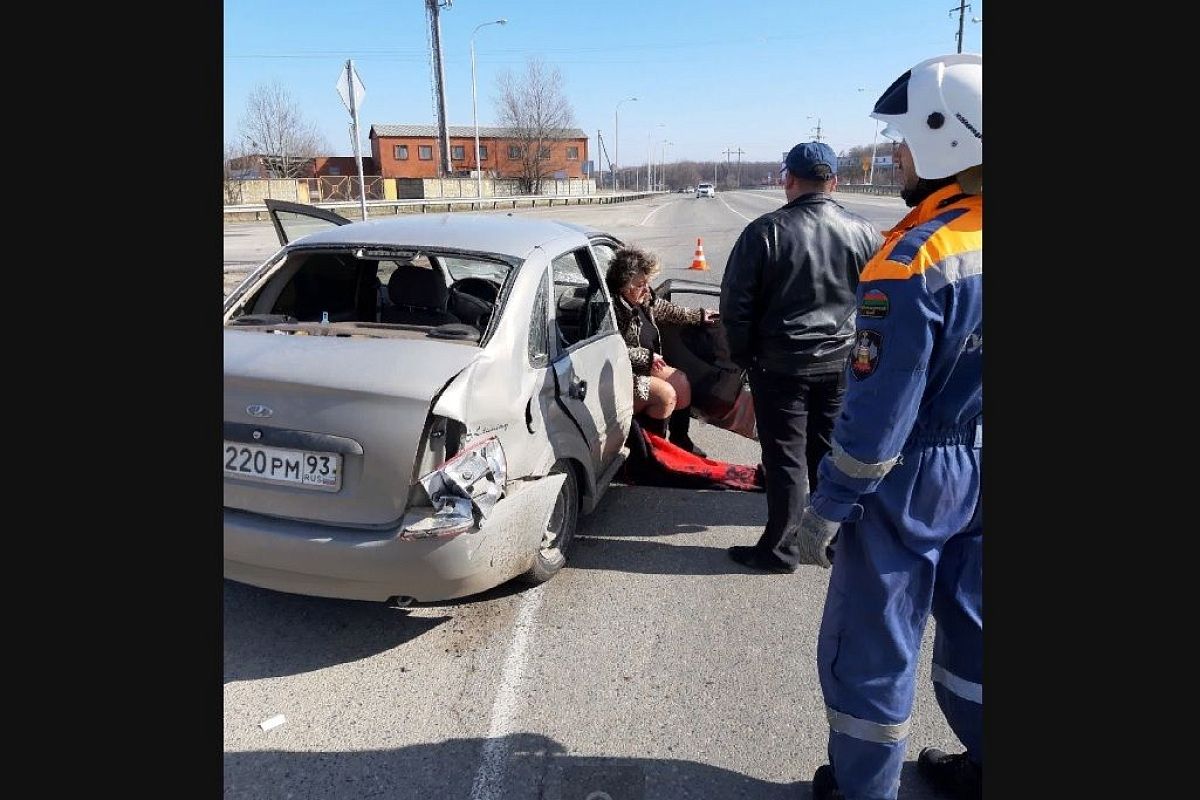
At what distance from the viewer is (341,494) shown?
292cm

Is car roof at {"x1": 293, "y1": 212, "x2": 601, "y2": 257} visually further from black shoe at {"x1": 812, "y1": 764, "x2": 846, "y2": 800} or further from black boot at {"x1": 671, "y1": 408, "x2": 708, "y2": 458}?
black shoe at {"x1": 812, "y1": 764, "x2": 846, "y2": 800}

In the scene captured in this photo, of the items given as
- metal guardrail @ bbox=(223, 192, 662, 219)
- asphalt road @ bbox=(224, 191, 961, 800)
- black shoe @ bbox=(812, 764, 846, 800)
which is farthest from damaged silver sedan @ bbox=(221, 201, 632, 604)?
metal guardrail @ bbox=(223, 192, 662, 219)

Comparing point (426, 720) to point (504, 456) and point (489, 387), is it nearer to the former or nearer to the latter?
point (504, 456)

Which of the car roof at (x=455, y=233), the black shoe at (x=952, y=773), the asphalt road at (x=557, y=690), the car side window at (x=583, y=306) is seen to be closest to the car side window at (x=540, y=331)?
the car roof at (x=455, y=233)

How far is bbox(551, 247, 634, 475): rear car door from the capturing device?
3.83 metres

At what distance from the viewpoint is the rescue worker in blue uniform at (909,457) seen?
2021 mm

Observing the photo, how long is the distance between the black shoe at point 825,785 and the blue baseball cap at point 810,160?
257 cm

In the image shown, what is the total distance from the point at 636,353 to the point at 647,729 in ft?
8.52

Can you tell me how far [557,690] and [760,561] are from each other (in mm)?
1408

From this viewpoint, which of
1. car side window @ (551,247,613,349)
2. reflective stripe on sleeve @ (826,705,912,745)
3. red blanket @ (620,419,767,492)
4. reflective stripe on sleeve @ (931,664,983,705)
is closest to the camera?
reflective stripe on sleeve @ (826,705,912,745)

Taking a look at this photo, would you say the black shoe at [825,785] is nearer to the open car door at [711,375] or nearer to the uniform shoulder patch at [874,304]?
the uniform shoulder patch at [874,304]

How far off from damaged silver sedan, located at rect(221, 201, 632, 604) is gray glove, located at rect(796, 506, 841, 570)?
1.22 m

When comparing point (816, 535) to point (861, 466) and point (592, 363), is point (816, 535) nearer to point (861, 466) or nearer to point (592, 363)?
point (861, 466)

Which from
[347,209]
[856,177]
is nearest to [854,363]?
[347,209]
